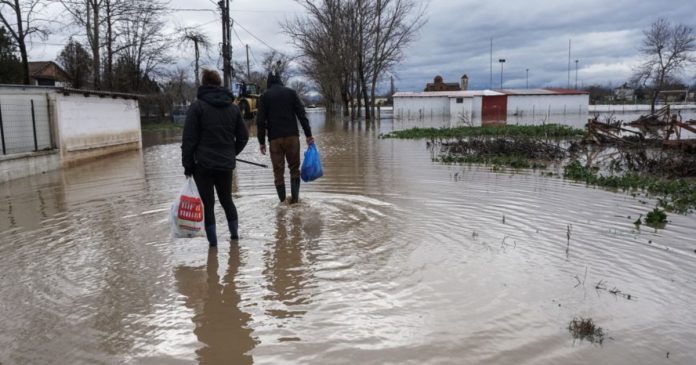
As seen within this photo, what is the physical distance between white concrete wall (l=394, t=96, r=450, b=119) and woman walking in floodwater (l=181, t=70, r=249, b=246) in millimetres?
51799

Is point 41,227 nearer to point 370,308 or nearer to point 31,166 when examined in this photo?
point 370,308

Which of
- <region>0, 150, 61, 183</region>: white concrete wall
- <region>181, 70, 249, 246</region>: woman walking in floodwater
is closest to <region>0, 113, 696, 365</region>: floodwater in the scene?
<region>181, 70, 249, 246</region>: woman walking in floodwater

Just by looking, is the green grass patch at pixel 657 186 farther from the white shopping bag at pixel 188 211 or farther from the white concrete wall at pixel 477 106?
the white concrete wall at pixel 477 106

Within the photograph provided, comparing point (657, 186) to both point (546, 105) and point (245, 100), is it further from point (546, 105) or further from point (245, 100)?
point (546, 105)

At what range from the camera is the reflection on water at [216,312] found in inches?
133

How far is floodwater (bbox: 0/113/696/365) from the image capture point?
3.39 meters

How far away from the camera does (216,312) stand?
3.96 meters

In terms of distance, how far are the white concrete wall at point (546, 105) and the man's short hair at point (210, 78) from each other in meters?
57.2

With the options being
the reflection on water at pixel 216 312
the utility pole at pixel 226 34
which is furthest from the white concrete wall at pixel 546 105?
the reflection on water at pixel 216 312

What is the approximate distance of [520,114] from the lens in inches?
2319

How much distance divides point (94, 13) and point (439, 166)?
79.8 ft

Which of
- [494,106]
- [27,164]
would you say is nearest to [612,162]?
Answer: [27,164]

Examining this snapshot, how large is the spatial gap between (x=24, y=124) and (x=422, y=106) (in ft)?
157

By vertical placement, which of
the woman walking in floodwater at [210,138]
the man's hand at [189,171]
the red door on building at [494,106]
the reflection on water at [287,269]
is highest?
the red door on building at [494,106]
